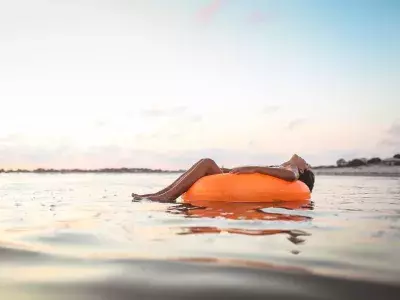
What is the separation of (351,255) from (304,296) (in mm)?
1210

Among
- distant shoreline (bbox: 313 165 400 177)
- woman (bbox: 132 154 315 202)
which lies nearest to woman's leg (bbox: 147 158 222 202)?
woman (bbox: 132 154 315 202)

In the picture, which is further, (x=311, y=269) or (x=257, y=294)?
(x=311, y=269)

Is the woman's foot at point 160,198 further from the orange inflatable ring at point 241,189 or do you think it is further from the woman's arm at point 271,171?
the woman's arm at point 271,171

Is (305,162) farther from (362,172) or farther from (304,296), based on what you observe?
(362,172)

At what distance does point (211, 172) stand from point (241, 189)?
771mm

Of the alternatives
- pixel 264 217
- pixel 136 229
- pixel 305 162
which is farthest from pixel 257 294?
pixel 305 162

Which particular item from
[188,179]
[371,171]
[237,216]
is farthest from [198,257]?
[371,171]

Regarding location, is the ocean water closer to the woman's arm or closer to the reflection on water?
the reflection on water

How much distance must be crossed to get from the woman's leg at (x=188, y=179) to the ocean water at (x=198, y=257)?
2.79 meters

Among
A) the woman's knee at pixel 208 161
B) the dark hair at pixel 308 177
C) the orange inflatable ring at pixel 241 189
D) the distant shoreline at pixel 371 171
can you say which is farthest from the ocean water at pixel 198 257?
the distant shoreline at pixel 371 171

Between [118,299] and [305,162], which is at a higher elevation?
[305,162]

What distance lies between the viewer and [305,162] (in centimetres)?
909

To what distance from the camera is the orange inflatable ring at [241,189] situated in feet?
27.1

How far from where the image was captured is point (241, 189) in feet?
27.1
